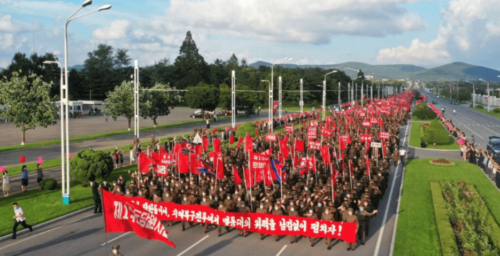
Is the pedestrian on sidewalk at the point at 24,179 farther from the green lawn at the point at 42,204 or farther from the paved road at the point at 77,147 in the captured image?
the paved road at the point at 77,147

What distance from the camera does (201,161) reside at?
2294 centimetres

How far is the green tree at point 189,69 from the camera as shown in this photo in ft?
398

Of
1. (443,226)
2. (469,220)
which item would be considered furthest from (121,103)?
(469,220)

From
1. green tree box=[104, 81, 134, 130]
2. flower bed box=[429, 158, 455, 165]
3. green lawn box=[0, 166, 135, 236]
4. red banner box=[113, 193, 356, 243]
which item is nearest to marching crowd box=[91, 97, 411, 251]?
red banner box=[113, 193, 356, 243]

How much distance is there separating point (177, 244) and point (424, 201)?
1210cm

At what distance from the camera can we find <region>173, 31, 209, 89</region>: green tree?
12131 centimetres

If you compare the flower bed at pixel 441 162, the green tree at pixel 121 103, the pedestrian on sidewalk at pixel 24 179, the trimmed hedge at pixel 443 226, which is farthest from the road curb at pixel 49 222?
the green tree at pixel 121 103

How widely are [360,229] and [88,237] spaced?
9321 millimetres

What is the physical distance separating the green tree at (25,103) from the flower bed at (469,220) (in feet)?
98.4

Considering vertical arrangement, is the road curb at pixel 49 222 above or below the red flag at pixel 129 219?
below

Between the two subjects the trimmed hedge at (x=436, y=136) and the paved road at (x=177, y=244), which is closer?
the paved road at (x=177, y=244)

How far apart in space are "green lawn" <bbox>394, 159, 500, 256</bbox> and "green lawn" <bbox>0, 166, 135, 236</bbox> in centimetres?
1318

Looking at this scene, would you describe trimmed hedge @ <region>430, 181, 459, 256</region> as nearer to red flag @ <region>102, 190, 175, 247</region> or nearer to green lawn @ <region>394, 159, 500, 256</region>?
green lawn @ <region>394, 159, 500, 256</region>

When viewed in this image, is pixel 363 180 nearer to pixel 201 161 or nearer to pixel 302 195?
pixel 302 195
